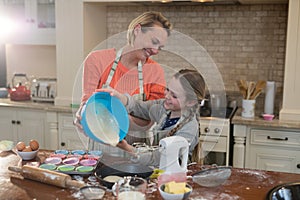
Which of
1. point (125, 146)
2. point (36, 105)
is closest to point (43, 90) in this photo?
point (36, 105)

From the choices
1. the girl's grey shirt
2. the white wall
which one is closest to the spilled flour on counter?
the girl's grey shirt

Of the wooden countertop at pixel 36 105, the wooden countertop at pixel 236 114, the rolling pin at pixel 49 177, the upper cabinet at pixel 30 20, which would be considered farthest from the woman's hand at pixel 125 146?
the upper cabinet at pixel 30 20

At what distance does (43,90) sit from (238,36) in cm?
194

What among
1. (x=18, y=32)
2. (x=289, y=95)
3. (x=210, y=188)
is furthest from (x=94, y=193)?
(x=18, y=32)

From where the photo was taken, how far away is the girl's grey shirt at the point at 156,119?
69.9 inches

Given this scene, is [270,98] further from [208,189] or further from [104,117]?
[104,117]

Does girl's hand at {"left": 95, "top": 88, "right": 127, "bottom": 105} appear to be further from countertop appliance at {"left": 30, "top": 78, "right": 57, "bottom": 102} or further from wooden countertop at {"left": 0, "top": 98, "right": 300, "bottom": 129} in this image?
countertop appliance at {"left": 30, "top": 78, "right": 57, "bottom": 102}

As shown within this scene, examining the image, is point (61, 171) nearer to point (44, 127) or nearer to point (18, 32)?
point (44, 127)

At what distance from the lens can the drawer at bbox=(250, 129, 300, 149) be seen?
9.97 feet

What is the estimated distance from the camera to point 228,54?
3736 millimetres

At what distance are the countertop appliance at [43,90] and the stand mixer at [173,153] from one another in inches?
91.7

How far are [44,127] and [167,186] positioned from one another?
2.43 meters

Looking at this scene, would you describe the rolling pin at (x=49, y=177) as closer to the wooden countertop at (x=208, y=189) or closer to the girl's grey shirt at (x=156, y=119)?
the wooden countertop at (x=208, y=189)

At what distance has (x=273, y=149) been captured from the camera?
311 centimetres
